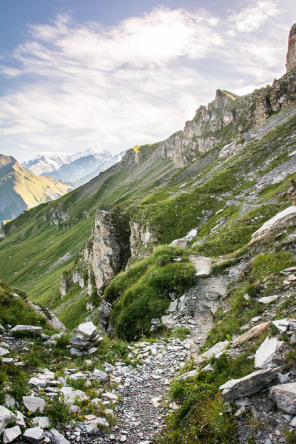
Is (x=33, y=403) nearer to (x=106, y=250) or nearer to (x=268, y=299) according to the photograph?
(x=268, y=299)

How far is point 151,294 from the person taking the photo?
17953mm

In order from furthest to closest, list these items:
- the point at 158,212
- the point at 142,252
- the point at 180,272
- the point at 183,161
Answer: the point at 183,161
the point at 158,212
the point at 142,252
the point at 180,272

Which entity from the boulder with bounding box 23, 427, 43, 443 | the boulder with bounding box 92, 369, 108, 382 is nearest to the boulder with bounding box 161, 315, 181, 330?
the boulder with bounding box 92, 369, 108, 382

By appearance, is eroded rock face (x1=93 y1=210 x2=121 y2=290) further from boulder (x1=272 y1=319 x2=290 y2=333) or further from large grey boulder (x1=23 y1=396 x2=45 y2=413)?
boulder (x1=272 y1=319 x2=290 y2=333)

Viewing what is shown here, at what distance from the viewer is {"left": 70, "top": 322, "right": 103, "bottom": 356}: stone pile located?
36.6 ft

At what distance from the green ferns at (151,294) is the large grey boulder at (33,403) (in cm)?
972

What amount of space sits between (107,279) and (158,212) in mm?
20318

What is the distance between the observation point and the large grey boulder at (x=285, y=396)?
5227 millimetres

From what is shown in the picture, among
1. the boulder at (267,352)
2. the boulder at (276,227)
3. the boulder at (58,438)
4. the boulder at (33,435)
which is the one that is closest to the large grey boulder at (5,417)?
the boulder at (33,435)

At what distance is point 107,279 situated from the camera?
5322cm

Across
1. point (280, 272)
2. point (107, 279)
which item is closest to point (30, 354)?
point (280, 272)

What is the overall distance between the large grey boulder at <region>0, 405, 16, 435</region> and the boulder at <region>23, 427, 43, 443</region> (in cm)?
52

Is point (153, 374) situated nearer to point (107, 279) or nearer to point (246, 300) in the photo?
point (246, 300)

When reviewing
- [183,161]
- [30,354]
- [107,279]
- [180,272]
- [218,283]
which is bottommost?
[107,279]
